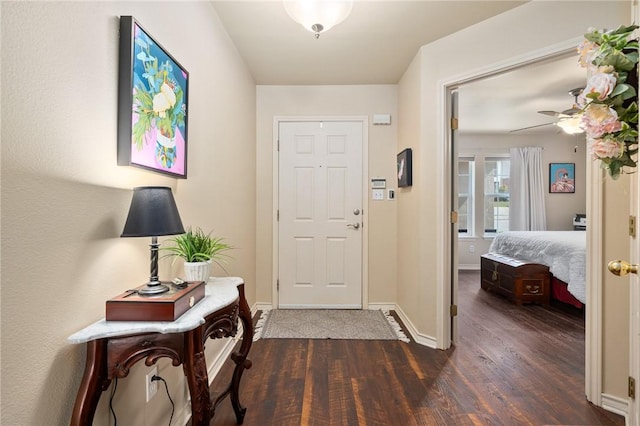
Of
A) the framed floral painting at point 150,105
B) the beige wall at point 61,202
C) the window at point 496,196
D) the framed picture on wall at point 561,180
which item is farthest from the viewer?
the window at point 496,196

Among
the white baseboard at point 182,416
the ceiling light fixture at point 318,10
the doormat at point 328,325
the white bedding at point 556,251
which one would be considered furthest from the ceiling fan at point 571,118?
the white baseboard at point 182,416

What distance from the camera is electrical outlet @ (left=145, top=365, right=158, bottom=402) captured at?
4.40 feet

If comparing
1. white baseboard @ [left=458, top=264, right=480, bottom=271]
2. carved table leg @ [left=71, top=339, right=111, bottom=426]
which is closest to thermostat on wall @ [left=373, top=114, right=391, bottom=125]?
carved table leg @ [left=71, top=339, right=111, bottom=426]

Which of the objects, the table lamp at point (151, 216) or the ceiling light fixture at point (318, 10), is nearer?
the table lamp at point (151, 216)

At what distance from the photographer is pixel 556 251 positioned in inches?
138

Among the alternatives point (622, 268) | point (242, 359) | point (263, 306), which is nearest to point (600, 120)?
point (622, 268)

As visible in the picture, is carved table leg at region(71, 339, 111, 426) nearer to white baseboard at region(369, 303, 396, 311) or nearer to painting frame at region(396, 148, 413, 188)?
painting frame at region(396, 148, 413, 188)

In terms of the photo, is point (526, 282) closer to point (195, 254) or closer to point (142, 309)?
point (195, 254)

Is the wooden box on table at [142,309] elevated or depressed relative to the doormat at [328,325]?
elevated

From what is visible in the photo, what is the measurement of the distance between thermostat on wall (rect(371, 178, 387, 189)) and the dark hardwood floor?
5.31ft

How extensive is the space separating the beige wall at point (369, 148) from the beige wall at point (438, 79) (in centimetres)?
27

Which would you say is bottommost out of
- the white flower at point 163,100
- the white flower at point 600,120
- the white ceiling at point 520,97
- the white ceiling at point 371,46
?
the white flower at point 600,120

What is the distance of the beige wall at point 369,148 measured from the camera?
136 inches

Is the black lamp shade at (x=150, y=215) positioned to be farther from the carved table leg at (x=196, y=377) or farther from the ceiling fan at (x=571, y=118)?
the ceiling fan at (x=571, y=118)
